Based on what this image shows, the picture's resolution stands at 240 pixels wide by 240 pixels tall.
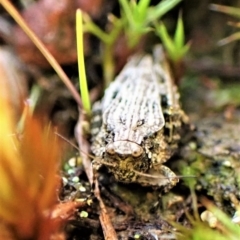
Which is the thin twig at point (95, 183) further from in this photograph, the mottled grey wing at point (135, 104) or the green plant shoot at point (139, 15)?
the green plant shoot at point (139, 15)

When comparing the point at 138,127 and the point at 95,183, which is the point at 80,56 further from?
the point at 95,183

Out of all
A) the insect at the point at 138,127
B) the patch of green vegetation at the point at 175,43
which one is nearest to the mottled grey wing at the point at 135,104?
the insect at the point at 138,127

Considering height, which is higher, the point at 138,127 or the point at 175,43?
the point at 175,43

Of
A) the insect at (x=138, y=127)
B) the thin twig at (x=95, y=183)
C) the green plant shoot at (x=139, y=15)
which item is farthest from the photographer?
the green plant shoot at (x=139, y=15)

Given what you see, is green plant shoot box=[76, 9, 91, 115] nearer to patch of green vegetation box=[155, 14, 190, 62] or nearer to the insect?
the insect

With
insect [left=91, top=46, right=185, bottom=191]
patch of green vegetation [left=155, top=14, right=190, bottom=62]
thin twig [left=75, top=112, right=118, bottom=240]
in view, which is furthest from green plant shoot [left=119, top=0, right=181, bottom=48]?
thin twig [left=75, top=112, right=118, bottom=240]

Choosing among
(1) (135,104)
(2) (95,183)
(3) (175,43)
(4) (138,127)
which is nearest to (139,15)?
(3) (175,43)

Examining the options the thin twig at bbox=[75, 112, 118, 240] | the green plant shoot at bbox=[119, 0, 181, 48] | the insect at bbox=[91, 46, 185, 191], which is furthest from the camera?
the green plant shoot at bbox=[119, 0, 181, 48]

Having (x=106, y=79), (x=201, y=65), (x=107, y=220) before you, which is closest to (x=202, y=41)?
(x=201, y=65)
